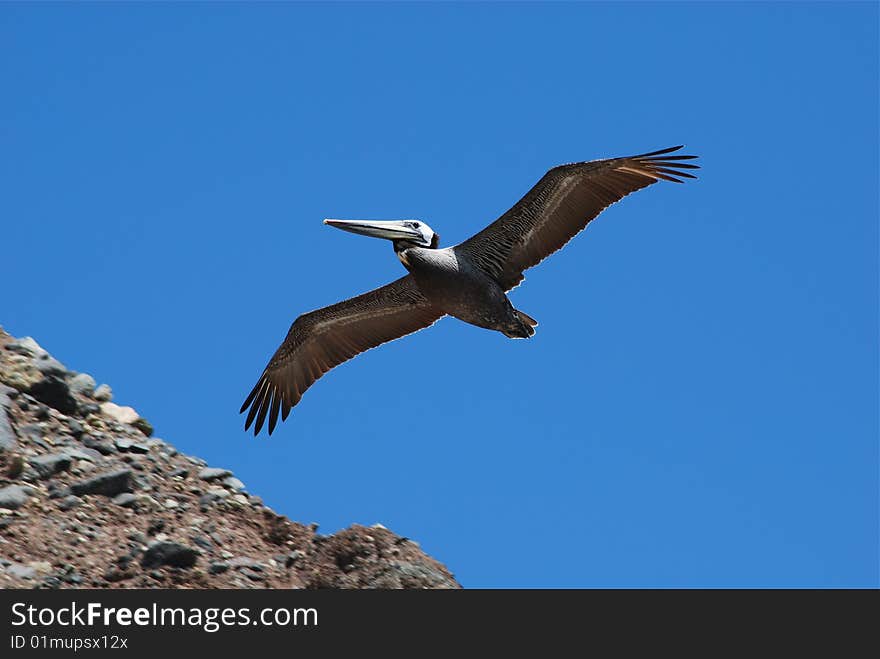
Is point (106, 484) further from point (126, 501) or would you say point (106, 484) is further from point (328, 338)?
point (328, 338)

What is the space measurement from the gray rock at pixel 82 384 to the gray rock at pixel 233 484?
2.89 metres

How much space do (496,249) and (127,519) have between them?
21.4ft

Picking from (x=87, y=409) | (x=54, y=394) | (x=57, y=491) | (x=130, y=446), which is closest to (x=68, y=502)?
(x=57, y=491)

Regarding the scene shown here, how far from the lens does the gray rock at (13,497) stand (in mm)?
16188

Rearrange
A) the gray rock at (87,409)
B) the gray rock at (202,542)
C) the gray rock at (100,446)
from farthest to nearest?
the gray rock at (87,409) → the gray rock at (100,446) → the gray rock at (202,542)

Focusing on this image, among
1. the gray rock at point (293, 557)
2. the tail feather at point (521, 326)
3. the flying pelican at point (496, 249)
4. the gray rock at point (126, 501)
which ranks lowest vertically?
the gray rock at point (293, 557)

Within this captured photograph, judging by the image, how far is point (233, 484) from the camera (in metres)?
18.6

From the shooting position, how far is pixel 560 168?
1842 centimetres

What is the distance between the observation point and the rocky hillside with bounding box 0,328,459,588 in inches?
606

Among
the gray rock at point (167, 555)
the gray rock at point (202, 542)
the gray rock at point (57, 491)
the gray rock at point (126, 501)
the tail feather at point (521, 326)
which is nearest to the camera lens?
the gray rock at point (167, 555)

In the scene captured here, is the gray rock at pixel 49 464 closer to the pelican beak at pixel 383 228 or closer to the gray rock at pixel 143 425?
the gray rock at pixel 143 425

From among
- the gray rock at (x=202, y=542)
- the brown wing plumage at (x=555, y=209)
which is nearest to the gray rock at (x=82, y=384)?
the gray rock at (x=202, y=542)
